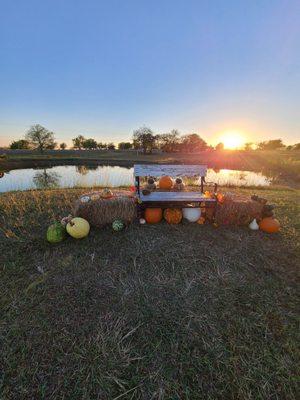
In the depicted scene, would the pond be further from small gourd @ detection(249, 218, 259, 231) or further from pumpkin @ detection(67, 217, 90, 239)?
small gourd @ detection(249, 218, 259, 231)

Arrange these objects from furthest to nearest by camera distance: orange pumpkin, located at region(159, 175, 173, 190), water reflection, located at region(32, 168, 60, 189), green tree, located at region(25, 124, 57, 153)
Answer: green tree, located at region(25, 124, 57, 153), water reflection, located at region(32, 168, 60, 189), orange pumpkin, located at region(159, 175, 173, 190)

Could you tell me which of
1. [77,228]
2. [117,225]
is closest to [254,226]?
[117,225]

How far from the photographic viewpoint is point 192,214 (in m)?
5.18

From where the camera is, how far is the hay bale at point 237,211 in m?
5.14

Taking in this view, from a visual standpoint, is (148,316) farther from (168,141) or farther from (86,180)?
(168,141)

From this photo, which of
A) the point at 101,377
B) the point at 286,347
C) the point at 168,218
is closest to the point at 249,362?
the point at 286,347

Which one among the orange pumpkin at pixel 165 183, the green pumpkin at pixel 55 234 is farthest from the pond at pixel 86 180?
the green pumpkin at pixel 55 234

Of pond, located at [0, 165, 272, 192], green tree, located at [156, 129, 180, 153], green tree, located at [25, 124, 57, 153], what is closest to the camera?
pond, located at [0, 165, 272, 192]

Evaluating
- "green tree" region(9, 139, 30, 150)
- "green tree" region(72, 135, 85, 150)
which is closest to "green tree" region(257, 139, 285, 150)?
"green tree" region(72, 135, 85, 150)

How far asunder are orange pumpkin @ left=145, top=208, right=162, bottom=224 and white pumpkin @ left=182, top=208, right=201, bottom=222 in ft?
2.21

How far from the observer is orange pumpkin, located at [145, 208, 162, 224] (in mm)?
5035

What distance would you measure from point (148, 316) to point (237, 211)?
350 cm

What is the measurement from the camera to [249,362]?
2.39 m

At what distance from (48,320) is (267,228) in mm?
5055
